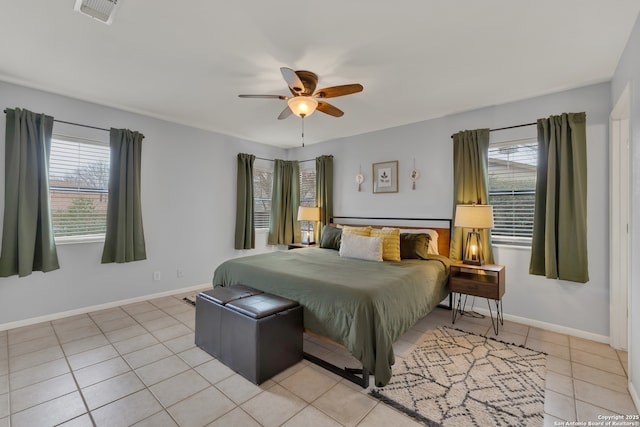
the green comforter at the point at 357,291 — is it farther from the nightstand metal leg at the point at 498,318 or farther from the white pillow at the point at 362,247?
the nightstand metal leg at the point at 498,318

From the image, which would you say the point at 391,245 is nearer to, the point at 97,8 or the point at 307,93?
the point at 307,93

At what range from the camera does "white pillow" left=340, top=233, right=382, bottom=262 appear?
346 centimetres

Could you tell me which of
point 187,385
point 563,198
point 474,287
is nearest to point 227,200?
point 187,385

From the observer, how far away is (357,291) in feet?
7.32

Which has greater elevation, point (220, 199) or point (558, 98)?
point (558, 98)

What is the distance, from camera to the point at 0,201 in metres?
3.02

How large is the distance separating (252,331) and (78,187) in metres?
3.06

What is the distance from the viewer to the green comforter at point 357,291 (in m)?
2.11

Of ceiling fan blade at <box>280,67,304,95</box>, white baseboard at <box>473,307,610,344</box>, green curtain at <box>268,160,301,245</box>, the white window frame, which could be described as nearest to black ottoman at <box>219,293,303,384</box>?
ceiling fan blade at <box>280,67,304,95</box>

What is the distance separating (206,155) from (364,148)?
2.63 m

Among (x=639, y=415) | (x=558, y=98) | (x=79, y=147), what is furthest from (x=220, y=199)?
(x=639, y=415)

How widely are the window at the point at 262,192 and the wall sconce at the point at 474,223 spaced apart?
3.57 meters

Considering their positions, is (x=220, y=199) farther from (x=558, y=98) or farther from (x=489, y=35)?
(x=558, y=98)

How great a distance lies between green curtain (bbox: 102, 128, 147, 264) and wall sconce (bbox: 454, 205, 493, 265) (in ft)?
13.3
